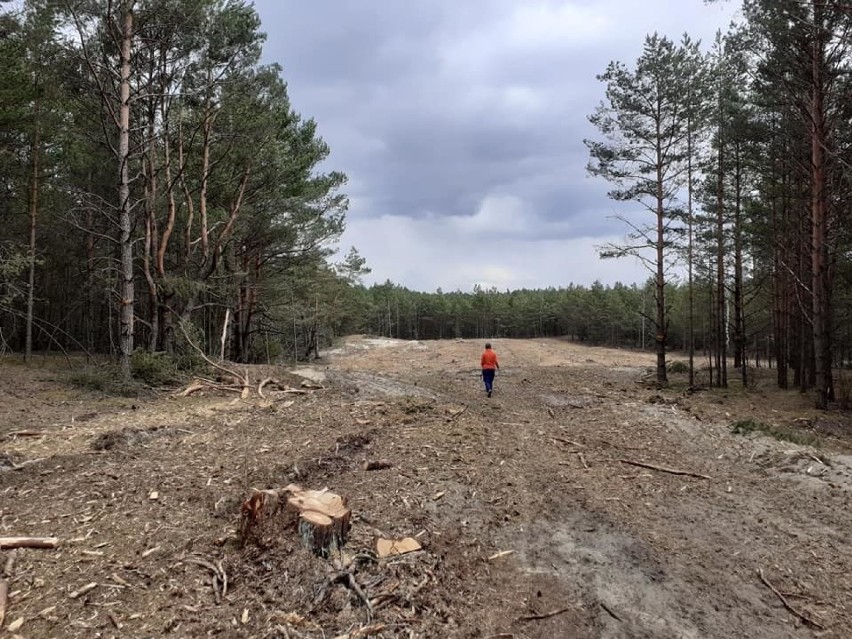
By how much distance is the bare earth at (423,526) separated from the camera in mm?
3010

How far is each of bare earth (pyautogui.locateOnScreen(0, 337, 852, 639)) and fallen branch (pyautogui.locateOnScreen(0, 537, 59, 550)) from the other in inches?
4.5

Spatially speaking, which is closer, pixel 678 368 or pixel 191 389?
pixel 191 389

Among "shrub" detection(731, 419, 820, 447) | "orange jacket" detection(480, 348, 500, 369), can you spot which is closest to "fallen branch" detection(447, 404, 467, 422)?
"orange jacket" detection(480, 348, 500, 369)

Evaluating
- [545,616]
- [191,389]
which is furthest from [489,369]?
[545,616]

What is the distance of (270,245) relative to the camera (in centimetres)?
1977

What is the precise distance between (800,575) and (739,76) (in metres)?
14.4

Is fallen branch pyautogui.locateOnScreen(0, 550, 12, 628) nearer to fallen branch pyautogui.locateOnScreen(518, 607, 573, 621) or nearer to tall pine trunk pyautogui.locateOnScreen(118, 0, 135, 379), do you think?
fallen branch pyautogui.locateOnScreen(518, 607, 573, 621)

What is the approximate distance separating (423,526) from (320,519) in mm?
1169

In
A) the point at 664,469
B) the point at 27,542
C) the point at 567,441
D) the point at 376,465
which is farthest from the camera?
the point at 567,441

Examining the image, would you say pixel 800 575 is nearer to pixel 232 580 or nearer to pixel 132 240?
pixel 232 580

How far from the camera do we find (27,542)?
3.32m

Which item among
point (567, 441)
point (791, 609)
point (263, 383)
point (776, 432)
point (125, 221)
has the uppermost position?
point (125, 221)

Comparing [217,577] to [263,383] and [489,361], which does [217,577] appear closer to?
[263,383]

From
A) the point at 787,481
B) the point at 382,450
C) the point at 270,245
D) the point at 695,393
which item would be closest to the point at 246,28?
the point at 270,245
